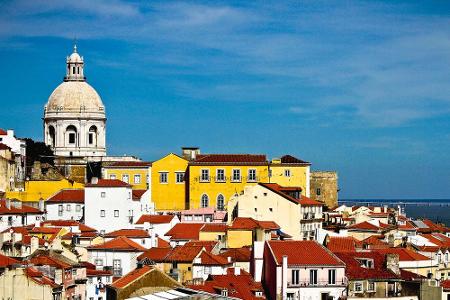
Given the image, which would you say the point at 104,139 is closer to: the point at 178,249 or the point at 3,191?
the point at 3,191

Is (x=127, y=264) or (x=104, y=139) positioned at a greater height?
(x=104, y=139)

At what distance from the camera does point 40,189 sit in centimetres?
8456

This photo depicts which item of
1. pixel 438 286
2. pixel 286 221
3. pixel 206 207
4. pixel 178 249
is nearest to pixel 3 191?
pixel 206 207

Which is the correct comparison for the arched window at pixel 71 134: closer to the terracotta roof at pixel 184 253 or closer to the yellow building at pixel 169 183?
the yellow building at pixel 169 183

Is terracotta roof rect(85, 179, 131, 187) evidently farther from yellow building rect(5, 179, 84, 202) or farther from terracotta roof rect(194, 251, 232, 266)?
terracotta roof rect(194, 251, 232, 266)

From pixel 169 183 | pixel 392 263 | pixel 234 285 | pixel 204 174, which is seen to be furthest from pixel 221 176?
pixel 234 285

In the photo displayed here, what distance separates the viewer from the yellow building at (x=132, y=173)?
86.5 m

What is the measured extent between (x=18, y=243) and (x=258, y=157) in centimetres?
2890

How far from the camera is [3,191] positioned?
83.1 m

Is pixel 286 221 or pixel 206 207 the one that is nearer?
pixel 286 221

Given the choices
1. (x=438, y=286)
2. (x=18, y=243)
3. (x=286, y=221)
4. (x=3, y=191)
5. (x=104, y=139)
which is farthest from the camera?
(x=104, y=139)

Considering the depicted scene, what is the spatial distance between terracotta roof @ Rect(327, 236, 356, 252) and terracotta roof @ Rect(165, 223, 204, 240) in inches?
419

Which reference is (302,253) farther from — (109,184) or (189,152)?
(189,152)

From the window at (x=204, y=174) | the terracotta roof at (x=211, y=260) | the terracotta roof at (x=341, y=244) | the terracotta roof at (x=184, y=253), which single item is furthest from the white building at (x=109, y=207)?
the terracotta roof at (x=211, y=260)
